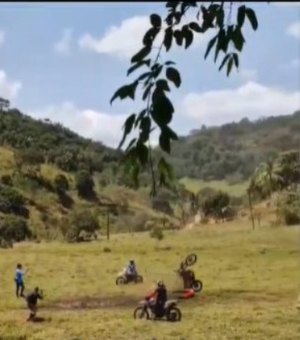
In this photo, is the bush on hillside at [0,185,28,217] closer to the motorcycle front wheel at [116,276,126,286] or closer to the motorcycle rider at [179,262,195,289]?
the motorcycle front wheel at [116,276,126,286]

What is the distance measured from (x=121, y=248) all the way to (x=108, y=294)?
71.3 ft

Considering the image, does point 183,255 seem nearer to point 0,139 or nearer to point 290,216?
point 290,216

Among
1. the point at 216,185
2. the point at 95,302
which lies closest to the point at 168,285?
the point at 95,302

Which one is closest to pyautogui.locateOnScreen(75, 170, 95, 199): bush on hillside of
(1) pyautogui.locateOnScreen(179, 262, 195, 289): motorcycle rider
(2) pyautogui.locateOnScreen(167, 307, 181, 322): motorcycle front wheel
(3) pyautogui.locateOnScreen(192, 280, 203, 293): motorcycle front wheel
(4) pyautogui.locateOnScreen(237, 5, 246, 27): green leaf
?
(1) pyautogui.locateOnScreen(179, 262, 195, 289): motorcycle rider

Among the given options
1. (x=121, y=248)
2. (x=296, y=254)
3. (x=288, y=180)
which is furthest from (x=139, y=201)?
(x=296, y=254)

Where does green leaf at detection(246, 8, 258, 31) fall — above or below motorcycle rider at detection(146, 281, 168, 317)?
above

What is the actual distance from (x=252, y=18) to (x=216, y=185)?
17882 centimetres

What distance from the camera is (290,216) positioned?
6475 centimetres

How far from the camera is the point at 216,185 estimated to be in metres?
182

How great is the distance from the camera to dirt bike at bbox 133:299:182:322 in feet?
72.1

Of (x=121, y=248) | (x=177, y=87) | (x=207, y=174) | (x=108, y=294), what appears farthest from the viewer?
(x=207, y=174)

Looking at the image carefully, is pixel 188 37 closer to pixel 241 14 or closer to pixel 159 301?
pixel 241 14

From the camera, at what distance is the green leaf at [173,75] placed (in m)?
3.54

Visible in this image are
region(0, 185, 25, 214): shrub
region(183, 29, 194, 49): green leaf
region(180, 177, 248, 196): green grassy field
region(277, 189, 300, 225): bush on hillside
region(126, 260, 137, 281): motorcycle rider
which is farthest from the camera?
region(180, 177, 248, 196): green grassy field
